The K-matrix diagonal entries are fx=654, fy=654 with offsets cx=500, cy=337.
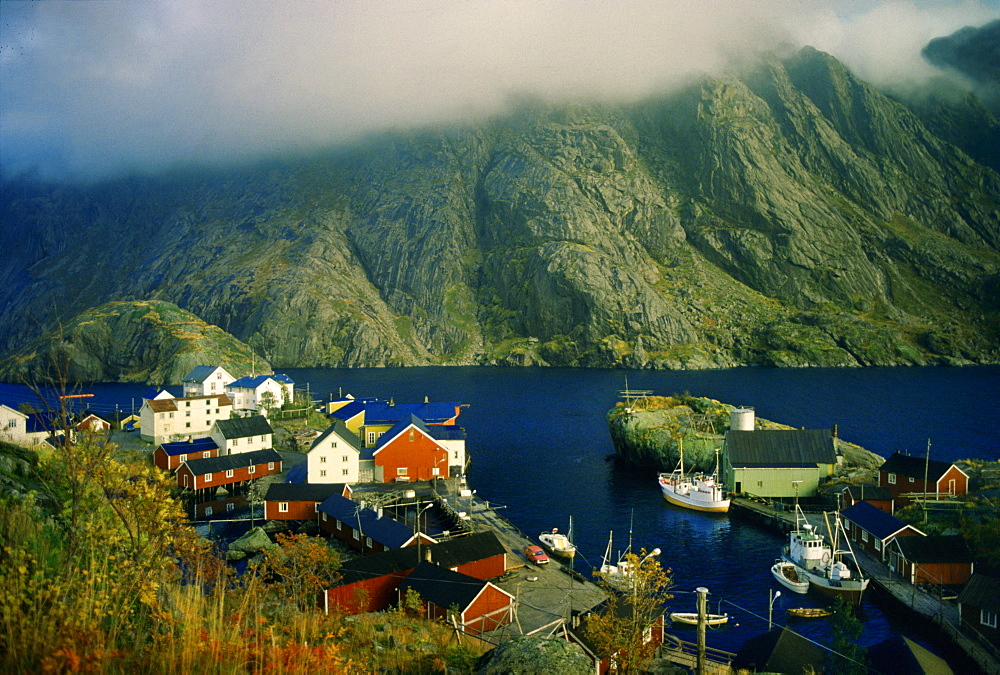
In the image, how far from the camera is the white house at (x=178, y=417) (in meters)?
77.0

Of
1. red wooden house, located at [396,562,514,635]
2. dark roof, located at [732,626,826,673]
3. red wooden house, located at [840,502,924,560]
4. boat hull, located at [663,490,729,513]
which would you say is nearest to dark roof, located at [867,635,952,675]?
dark roof, located at [732,626,826,673]

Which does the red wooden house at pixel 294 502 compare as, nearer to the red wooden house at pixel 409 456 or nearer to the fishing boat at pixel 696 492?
the red wooden house at pixel 409 456

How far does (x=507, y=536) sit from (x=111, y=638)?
4443 centimetres

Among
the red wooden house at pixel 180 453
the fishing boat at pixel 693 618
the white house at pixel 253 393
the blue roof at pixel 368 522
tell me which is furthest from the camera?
the white house at pixel 253 393

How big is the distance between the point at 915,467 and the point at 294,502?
51.1 m

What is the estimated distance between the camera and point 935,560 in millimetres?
39000

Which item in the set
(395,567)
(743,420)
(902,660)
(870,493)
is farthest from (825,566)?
(743,420)

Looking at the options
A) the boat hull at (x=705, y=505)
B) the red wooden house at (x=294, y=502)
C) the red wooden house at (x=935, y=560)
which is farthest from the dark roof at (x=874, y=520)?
the red wooden house at (x=294, y=502)

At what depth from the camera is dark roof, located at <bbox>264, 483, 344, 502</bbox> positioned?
5341 centimetres

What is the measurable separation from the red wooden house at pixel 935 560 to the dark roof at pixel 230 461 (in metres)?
55.8

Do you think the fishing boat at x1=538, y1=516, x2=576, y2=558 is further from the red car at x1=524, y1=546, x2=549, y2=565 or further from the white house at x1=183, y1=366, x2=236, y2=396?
the white house at x1=183, y1=366, x2=236, y2=396

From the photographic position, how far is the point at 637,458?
247 ft

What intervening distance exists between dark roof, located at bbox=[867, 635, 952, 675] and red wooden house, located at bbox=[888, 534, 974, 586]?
14119mm

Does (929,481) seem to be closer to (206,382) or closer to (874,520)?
(874,520)
